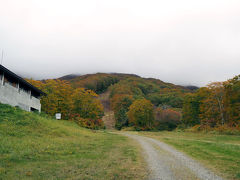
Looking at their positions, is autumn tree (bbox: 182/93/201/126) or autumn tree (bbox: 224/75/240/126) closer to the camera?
autumn tree (bbox: 224/75/240/126)

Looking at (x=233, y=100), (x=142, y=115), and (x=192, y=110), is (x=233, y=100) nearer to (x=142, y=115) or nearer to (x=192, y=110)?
(x=192, y=110)

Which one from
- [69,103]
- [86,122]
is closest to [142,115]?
[86,122]

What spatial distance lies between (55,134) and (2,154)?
941 cm

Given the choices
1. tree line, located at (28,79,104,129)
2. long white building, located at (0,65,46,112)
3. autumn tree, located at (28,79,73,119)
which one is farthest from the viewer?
tree line, located at (28,79,104,129)

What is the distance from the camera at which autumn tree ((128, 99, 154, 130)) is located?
58.3 meters

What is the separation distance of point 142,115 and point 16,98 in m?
38.5

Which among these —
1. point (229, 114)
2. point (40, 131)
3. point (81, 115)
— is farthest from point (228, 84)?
point (40, 131)

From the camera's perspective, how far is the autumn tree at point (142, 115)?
→ 5834 cm

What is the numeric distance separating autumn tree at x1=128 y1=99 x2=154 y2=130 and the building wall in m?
32.4

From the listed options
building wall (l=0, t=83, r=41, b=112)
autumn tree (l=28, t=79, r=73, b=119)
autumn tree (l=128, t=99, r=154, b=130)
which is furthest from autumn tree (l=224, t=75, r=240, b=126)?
building wall (l=0, t=83, r=41, b=112)

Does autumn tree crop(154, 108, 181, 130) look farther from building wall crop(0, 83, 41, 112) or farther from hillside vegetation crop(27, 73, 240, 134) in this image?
building wall crop(0, 83, 41, 112)

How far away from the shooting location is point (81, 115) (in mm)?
44344

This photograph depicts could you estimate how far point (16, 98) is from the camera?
26.8m

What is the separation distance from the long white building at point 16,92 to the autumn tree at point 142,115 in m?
32.3
